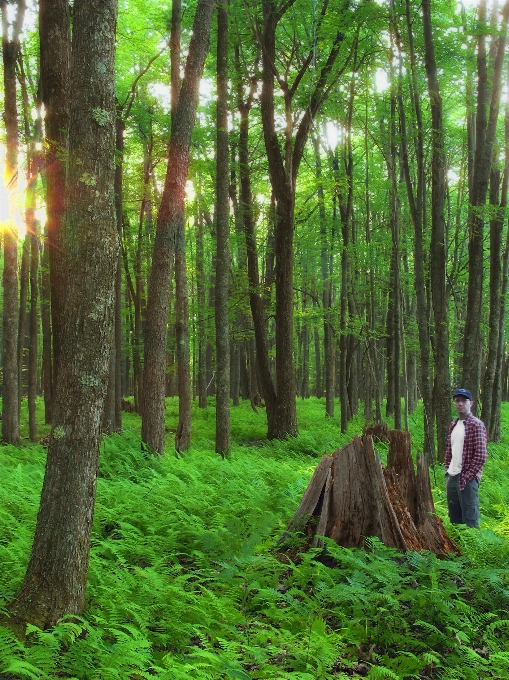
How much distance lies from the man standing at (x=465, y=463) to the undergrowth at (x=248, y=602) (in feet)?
1.37

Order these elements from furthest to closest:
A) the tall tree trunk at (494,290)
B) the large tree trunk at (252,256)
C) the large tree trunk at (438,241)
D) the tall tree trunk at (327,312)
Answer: the tall tree trunk at (327,312)
the large tree trunk at (252,256)
the tall tree trunk at (494,290)
the large tree trunk at (438,241)

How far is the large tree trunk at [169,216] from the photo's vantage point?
9.55 metres

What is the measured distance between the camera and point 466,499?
6648 mm

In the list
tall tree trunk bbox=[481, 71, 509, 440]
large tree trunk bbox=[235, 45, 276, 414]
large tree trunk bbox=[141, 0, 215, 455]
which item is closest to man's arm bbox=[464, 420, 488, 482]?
large tree trunk bbox=[141, 0, 215, 455]

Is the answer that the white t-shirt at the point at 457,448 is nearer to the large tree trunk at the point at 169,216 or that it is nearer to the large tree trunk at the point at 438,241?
the large tree trunk at the point at 438,241

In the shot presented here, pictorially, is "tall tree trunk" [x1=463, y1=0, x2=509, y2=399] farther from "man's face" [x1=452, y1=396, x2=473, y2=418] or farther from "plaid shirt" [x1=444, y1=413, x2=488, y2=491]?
"plaid shirt" [x1=444, y1=413, x2=488, y2=491]

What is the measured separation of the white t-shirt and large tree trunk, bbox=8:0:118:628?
484cm

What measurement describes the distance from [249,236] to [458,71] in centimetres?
690

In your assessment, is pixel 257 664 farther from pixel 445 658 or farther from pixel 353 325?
pixel 353 325

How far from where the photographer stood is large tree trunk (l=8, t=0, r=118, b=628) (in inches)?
147

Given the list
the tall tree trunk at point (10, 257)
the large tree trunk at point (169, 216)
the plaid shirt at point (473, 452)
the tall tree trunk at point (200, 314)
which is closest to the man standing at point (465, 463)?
the plaid shirt at point (473, 452)

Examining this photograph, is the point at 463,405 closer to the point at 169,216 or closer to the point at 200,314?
the point at 169,216

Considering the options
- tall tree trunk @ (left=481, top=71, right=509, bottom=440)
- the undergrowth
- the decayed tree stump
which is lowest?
the undergrowth

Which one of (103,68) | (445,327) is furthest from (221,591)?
(445,327)
